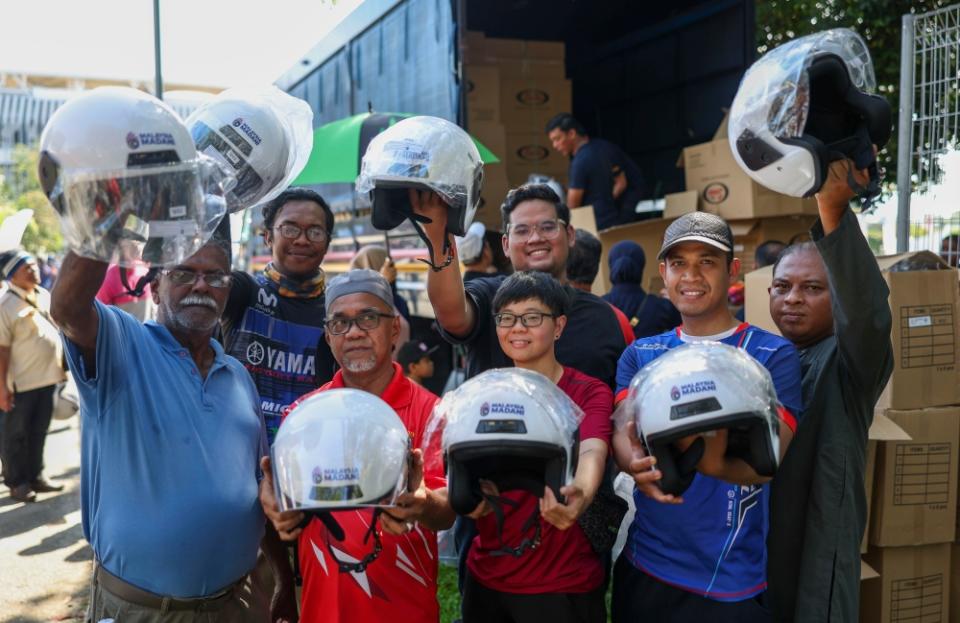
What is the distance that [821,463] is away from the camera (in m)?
2.68

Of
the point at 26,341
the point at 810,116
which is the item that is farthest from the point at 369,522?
the point at 26,341

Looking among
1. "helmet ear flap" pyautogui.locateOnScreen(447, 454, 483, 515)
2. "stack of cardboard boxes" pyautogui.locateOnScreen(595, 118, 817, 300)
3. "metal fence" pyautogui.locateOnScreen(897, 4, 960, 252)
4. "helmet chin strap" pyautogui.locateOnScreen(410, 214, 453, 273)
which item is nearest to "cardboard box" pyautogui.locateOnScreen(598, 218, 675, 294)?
"stack of cardboard boxes" pyautogui.locateOnScreen(595, 118, 817, 300)

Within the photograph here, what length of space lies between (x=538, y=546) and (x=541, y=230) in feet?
4.56

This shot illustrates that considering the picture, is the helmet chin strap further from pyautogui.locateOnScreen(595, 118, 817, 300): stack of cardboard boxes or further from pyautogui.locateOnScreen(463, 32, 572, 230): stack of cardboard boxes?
pyautogui.locateOnScreen(463, 32, 572, 230): stack of cardboard boxes

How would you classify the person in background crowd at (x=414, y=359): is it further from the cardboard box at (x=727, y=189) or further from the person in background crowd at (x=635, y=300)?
the cardboard box at (x=727, y=189)

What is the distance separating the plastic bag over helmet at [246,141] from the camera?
8.67ft

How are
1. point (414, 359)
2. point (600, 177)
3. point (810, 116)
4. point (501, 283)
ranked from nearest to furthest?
point (810, 116) → point (501, 283) → point (414, 359) → point (600, 177)

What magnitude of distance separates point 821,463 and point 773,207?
4.47 meters

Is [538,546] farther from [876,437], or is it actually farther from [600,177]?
[600,177]

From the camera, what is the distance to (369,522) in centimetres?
246

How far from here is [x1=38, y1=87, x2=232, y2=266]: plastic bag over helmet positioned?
188cm

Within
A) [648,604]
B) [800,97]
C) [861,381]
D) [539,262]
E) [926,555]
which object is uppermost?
[800,97]

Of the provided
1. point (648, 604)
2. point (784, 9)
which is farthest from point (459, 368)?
point (784, 9)

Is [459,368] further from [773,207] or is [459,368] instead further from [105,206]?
[105,206]
